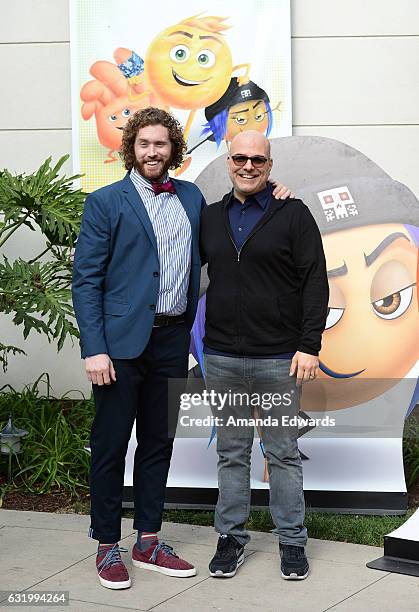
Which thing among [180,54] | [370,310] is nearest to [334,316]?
[370,310]

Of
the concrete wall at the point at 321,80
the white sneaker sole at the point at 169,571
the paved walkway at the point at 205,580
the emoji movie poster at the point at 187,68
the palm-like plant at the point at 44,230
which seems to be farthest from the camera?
the concrete wall at the point at 321,80

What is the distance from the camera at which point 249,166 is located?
4516 mm

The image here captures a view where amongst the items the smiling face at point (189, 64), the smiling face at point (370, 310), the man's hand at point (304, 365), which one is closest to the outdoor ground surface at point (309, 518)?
the smiling face at point (370, 310)

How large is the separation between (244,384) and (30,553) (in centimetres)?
142

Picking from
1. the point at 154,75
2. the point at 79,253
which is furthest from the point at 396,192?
the point at 154,75

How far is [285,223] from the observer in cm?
452

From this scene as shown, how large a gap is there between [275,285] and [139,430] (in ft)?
3.08

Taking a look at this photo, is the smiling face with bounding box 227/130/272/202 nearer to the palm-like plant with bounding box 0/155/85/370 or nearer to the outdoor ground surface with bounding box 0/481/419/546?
the palm-like plant with bounding box 0/155/85/370

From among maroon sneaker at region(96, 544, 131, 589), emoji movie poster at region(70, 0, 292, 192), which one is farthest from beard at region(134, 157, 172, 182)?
emoji movie poster at region(70, 0, 292, 192)

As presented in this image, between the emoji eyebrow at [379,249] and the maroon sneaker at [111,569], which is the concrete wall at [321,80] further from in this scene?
the maroon sneaker at [111,569]

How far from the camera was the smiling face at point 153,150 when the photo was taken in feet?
14.7

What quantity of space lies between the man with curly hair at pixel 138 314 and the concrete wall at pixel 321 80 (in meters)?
3.27

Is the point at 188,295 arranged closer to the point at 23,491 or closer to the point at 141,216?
the point at 141,216

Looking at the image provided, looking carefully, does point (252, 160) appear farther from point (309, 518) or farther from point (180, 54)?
point (180, 54)
